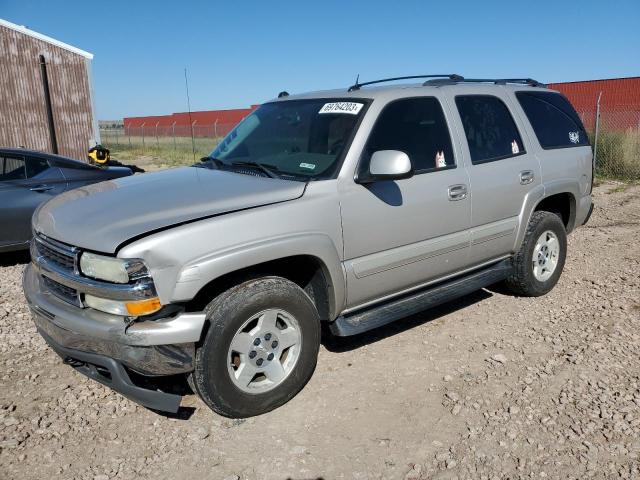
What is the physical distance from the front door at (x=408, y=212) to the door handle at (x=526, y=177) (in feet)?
2.52

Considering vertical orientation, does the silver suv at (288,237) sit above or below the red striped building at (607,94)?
below

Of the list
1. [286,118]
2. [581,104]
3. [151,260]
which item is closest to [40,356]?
[151,260]

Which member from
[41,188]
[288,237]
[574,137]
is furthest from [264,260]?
[41,188]

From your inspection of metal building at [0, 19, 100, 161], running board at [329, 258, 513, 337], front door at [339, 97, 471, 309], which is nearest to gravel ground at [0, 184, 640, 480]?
running board at [329, 258, 513, 337]

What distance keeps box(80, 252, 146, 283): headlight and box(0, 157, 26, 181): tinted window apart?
4.18m

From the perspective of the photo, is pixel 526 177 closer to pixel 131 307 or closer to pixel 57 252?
pixel 131 307

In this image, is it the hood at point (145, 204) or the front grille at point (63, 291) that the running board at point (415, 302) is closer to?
the hood at point (145, 204)

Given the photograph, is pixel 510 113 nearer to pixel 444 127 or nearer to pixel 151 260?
pixel 444 127

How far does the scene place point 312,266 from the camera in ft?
11.5

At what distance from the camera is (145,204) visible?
314 centimetres

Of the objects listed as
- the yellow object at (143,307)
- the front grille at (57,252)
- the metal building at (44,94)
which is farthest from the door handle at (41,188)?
the metal building at (44,94)

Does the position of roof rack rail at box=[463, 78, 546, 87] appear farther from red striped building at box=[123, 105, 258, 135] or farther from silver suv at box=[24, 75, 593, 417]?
red striped building at box=[123, 105, 258, 135]

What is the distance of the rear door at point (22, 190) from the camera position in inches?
242

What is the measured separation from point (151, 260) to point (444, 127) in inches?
96.6
